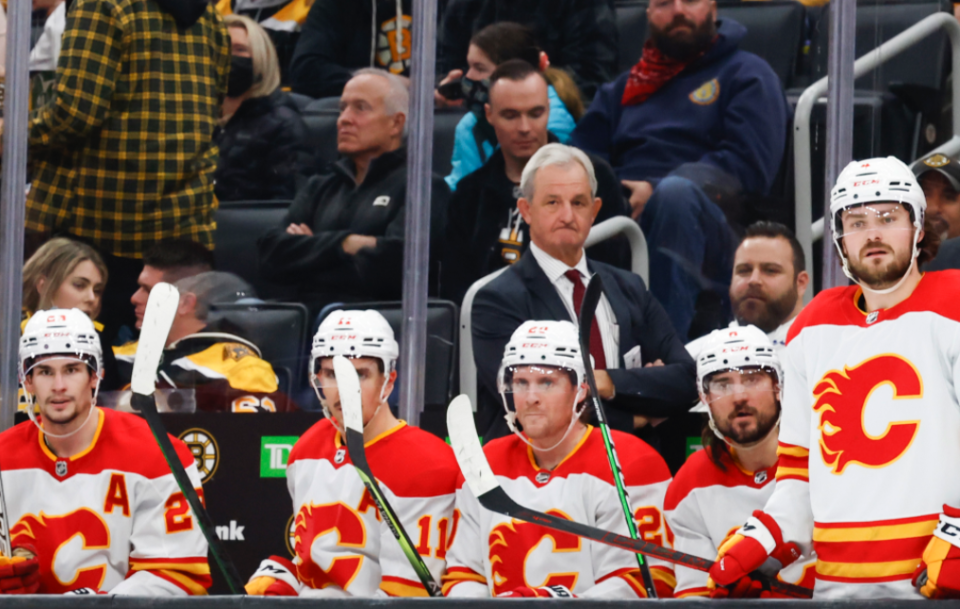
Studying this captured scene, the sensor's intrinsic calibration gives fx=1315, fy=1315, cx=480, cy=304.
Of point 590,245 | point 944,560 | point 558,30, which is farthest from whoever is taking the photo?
point 558,30

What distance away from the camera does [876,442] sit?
2.28m

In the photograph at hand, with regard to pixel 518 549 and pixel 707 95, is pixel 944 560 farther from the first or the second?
pixel 707 95

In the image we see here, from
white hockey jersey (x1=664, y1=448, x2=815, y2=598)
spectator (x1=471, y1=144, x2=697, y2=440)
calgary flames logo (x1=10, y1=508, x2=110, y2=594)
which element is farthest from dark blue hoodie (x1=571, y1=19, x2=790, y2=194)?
calgary flames logo (x1=10, y1=508, x2=110, y2=594)

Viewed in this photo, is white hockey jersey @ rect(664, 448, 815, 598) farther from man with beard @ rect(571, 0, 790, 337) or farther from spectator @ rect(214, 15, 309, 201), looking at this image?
spectator @ rect(214, 15, 309, 201)

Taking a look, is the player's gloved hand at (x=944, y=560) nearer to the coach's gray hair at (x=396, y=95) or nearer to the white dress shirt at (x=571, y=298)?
the white dress shirt at (x=571, y=298)

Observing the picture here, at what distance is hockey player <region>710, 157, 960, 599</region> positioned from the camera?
223 centimetres

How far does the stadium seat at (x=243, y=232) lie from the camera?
3518mm

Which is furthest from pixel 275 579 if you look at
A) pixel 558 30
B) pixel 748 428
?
pixel 558 30

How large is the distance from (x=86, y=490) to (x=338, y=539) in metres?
0.60

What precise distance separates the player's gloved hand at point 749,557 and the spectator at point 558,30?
1.44m

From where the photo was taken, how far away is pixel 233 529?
3350 millimetres

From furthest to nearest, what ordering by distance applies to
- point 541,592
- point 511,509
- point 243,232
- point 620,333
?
point 243,232 → point 620,333 → point 541,592 → point 511,509

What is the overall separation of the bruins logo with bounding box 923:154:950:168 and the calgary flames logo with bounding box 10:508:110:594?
209 centimetres

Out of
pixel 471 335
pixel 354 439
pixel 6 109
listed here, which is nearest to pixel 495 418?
pixel 471 335
